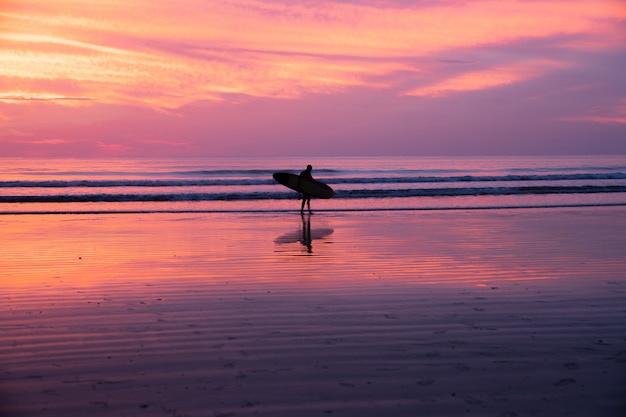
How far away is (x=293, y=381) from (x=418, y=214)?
1671cm

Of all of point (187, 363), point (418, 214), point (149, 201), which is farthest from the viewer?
point (149, 201)

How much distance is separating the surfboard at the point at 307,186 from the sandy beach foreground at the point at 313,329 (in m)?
9.56

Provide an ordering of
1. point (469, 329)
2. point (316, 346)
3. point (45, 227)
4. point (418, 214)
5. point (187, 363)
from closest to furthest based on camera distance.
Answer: point (187, 363) < point (316, 346) < point (469, 329) < point (45, 227) < point (418, 214)

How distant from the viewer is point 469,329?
6.16 meters

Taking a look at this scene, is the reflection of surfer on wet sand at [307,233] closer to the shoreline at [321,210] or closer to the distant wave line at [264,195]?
the shoreline at [321,210]

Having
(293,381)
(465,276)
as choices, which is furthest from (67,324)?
(465,276)

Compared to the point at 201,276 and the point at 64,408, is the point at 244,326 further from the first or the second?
the point at 201,276

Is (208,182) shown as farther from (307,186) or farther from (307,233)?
(307,233)

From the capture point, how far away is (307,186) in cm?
2280

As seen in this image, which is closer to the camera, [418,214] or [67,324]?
[67,324]

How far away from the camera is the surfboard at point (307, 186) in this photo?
22373mm

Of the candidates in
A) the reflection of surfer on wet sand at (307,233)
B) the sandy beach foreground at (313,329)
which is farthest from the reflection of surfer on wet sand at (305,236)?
the sandy beach foreground at (313,329)

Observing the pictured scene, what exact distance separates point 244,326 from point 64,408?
226 cm

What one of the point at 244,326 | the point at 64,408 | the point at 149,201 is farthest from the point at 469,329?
the point at 149,201
